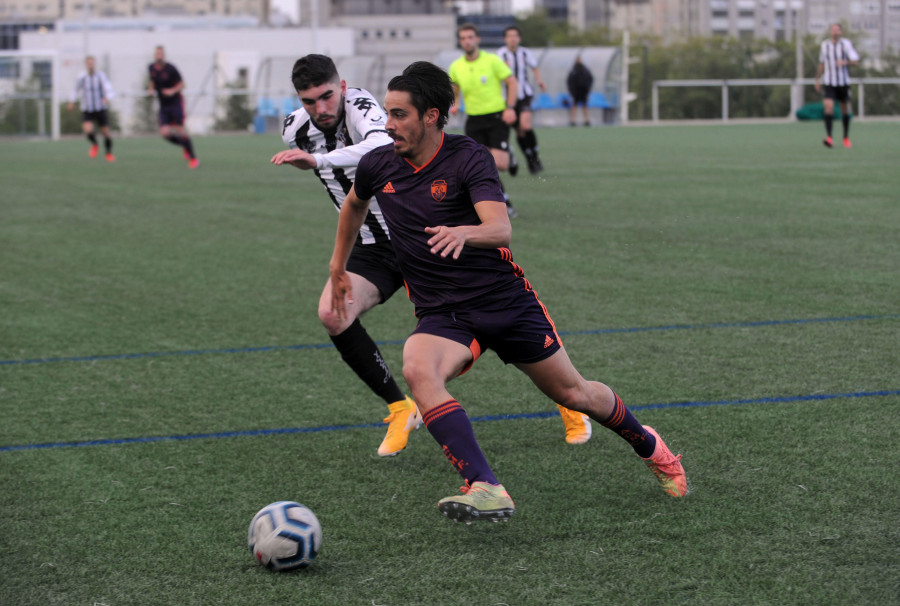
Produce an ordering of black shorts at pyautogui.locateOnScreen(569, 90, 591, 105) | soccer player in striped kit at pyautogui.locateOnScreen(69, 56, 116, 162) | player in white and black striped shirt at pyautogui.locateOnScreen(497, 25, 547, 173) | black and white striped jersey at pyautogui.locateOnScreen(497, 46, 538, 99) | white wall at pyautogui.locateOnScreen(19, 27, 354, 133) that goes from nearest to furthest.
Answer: player in white and black striped shirt at pyautogui.locateOnScreen(497, 25, 547, 173), black and white striped jersey at pyautogui.locateOnScreen(497, 46, 538, 99), soccer player in striped kit at pyautogui.locateOnScreen(69, 56, 116, 162), black shorts at pyautogui.locateOnScreen(569, 90, 591, 105), white wall at pyautogui.locateOnScreen(19, 27, 354, 133)

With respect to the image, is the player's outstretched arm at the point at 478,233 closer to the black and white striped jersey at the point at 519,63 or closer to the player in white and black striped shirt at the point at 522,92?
the player in white and black striped shirt at the point at 522,92

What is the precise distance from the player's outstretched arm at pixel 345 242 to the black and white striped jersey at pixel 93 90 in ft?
65.5

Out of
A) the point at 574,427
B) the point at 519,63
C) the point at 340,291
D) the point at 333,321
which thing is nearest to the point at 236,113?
the point at 519,63

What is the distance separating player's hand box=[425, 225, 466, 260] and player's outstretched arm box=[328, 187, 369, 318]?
739 mm

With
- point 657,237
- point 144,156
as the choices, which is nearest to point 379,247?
point 657,237

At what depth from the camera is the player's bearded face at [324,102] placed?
464 cm

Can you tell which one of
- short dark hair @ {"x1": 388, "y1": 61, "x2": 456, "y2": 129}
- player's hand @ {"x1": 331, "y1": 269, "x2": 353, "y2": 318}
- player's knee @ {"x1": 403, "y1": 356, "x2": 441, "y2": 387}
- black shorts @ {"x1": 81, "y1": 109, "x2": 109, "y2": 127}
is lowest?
player's knee @ {"x1": 403, "y1": 356, "x2": 441, "y2": 387}

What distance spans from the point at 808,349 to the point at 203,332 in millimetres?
3638

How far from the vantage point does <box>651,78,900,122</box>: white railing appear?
37938mm

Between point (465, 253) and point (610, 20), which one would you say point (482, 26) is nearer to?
point (610, 20)

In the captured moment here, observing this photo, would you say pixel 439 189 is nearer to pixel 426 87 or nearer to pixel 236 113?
pixel 426 87

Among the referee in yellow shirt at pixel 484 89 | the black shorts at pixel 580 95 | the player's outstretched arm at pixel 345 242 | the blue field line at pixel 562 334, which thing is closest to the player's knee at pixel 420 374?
the player's outstretched arm at pixel 345 242

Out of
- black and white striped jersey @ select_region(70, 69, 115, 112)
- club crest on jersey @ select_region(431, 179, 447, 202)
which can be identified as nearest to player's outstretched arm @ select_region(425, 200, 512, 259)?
club crest on jersey @ select_region(431, 179, 447, 202)

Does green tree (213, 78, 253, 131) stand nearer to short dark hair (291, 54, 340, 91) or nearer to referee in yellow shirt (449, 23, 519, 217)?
referee in yellow shirt (449, 23, 519, 217)
